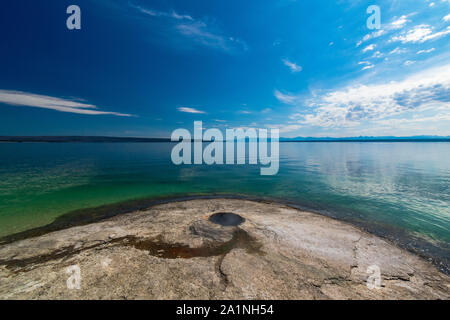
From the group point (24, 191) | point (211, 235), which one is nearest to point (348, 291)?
point (211, 235)

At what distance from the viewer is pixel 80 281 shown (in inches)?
181

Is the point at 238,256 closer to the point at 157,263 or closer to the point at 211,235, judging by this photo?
the point at 211,235

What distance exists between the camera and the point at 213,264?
5.45 m

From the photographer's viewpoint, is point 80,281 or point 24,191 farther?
point 24,191

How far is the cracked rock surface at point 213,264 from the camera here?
439 centimetres

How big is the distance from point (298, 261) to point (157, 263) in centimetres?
451

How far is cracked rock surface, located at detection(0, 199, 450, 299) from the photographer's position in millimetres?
4387

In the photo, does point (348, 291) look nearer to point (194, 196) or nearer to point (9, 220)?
point (194, 196)

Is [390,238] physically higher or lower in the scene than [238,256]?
lower
